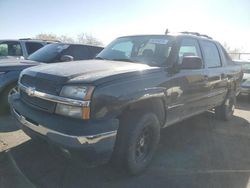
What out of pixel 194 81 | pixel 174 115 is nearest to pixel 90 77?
pixel 174 115

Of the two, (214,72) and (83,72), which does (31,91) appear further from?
(214,72)

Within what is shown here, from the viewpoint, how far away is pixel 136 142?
11.4 feet

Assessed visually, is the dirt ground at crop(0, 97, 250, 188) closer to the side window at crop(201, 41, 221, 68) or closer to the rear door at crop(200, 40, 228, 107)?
the rear door at crop(200, 40, 228, 107)

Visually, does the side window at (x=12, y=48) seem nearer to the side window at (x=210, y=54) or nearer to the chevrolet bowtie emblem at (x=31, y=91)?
the chevrolet bowtie emblem at (x=31, y=91)

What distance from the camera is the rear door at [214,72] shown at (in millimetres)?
5172

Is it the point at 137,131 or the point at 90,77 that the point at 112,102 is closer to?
the point at 90,77

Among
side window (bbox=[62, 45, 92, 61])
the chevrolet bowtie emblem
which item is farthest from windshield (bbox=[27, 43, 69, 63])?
the chevrolet bowtie emblem

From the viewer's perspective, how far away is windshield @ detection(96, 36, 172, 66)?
13.6 feet

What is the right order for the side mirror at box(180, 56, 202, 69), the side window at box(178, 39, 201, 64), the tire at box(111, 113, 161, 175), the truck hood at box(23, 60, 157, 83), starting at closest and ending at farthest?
1. the truck hood at box(23, 60, 157, 83)
2. the tire at box(111, 113, 161, 175)
3. the side mirror at box(180, 56, 202, 69)
4. the side window at box(178, 39, 201, 64)

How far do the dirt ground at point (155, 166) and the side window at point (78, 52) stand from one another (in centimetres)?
248

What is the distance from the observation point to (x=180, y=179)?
3.55 metres

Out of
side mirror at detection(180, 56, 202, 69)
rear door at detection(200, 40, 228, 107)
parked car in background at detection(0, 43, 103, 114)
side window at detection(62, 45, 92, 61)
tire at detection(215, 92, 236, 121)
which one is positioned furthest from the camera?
side window at detection(62, 45, 92, 61)

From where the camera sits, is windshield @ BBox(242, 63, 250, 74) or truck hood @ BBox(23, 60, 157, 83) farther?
windshield @ BBox(242, 63, 250, 74)

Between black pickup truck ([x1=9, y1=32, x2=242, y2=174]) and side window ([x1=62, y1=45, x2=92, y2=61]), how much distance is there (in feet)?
8.05
